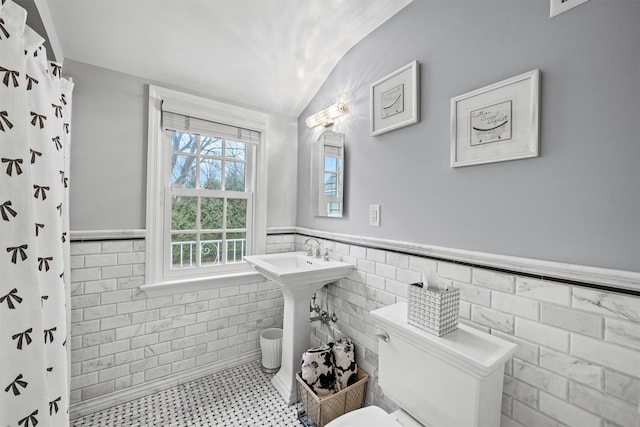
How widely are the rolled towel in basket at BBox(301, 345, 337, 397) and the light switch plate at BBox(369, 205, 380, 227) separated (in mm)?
945

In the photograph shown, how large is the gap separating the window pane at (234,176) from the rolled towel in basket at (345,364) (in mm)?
1587

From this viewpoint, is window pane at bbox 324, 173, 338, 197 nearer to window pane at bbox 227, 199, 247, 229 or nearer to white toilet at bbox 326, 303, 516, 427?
window pane at bbox 227, 199, 247, 229

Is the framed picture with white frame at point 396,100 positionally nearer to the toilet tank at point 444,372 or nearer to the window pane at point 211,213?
the toilet tank at point 444,372

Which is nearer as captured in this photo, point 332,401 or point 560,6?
point 560,6

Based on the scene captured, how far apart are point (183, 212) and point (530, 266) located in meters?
2.27

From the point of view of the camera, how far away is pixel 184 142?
2.18 meters

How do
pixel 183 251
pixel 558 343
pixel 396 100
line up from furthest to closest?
pixel 183 251 < pixel 396 100 < pixel 558 343

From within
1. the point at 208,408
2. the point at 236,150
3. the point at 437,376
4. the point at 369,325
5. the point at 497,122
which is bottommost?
the point at 208,408

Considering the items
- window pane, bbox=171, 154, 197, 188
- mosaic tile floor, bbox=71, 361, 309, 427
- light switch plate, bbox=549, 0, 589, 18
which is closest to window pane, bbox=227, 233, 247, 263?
window pane, bbox=171, 154, 197, 188

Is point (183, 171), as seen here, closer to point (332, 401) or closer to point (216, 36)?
point (216, 36)

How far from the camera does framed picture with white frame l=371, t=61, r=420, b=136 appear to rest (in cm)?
149

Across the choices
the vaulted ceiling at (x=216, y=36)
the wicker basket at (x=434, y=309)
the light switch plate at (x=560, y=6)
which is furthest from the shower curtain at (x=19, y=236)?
the light switch plate at (x=560, y=6)

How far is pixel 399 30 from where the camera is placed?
1.62 m

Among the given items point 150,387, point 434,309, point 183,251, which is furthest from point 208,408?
point 434,309
